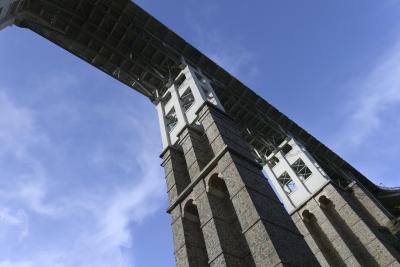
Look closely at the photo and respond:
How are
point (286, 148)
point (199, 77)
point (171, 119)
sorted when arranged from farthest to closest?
1. point (286, 148)
2. point (199, 77)
3. point (171, 119)

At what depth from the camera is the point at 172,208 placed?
12969 millimetres

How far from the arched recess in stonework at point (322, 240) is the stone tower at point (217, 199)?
28.8 feet

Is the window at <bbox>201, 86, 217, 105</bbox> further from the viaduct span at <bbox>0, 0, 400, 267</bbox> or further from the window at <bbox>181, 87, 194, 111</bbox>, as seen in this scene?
the window at <bbox>181, 87, 194, 111</bbox>

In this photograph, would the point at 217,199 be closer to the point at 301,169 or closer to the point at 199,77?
the point at 199,77

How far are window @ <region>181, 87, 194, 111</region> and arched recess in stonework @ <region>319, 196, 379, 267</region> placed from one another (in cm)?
964

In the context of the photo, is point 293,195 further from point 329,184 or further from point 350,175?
point 350,175

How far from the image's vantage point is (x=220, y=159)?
11.8 m

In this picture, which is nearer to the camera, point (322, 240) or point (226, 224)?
point (226, 224)

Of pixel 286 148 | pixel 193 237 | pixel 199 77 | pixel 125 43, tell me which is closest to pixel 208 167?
pixel 193 237

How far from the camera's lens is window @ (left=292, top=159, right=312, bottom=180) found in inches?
877

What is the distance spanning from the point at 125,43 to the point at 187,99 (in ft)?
17.5

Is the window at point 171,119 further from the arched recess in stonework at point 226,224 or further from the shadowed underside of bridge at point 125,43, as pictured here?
the arched recess in stonework at point 226,224

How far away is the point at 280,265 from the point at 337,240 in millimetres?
11282

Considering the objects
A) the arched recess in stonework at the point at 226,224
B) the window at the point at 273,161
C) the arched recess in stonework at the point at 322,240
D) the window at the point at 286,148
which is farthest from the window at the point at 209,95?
the window at the point at 286,148
